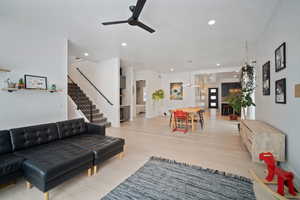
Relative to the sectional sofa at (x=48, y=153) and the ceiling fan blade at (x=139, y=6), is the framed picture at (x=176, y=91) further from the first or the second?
the ceiling fan blade at (x=139, y=6)

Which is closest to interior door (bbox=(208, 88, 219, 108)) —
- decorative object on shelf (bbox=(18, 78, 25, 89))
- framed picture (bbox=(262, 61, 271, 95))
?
framed picture (bbox=(262, 61, 271, 95))

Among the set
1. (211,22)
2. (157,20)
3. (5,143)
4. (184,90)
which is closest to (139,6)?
(157,20)

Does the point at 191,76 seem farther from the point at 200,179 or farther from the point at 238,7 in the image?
the point at 200,179

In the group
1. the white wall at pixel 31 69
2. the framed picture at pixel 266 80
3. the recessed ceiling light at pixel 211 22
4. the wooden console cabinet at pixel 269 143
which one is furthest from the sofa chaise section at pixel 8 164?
the framed picture at pixel 266 80

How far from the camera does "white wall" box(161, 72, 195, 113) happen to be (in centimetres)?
832

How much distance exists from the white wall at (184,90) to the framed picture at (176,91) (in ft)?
0.68

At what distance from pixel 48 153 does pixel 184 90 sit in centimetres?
774

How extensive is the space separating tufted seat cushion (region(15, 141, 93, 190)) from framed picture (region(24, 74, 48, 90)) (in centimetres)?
161

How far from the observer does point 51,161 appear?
1.72 m

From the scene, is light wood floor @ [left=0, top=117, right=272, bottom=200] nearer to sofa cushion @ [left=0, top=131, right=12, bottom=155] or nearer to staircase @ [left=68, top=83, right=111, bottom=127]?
sofa cushion @ [left=0, top=131, right=12, bottom=155]

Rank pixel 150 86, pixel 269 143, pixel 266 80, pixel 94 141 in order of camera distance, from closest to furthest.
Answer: pixel 269 143 < pixel 94 141 < pixel 266 80 < pixel 150 86

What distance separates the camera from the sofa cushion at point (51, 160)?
5.20 ft

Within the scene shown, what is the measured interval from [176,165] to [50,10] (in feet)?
12.4

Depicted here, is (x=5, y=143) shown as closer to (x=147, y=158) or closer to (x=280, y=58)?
(x=147, y=158)
